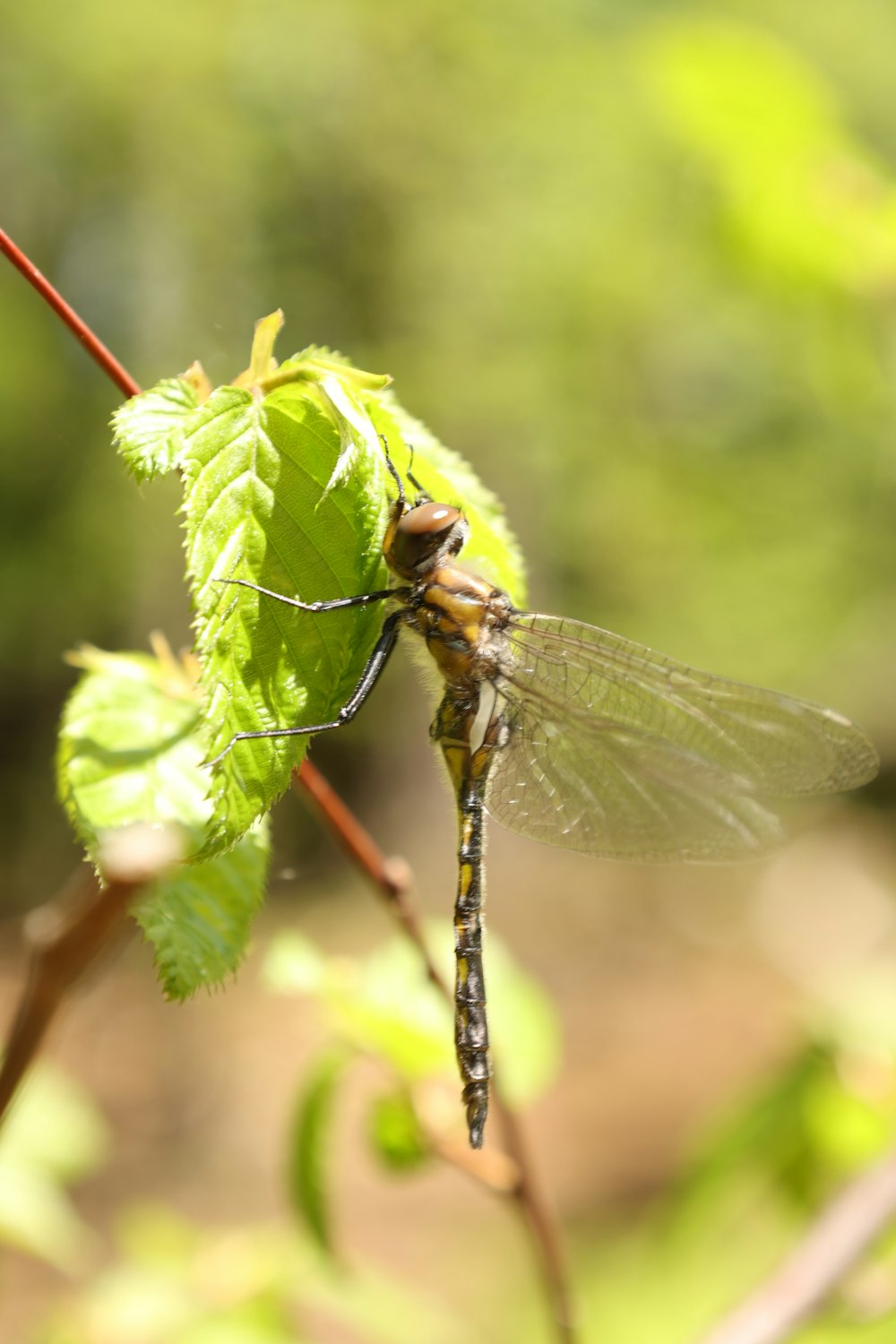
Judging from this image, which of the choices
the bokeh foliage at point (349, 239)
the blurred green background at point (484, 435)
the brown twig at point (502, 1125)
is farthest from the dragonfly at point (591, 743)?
the bokeh foliage at point (349, 239)

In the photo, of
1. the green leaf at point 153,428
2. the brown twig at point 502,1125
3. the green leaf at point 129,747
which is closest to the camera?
the green leaf at point 153,428

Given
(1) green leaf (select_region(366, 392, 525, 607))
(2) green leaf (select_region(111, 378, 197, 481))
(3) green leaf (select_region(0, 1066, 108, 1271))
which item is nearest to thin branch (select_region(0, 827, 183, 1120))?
(2) green leaf (select_region(111, 378, 197, 481))

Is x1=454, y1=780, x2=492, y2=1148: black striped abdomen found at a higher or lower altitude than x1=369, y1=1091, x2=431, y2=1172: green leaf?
higher

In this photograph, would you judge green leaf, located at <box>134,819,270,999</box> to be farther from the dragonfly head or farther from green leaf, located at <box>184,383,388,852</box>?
the dragonfly head

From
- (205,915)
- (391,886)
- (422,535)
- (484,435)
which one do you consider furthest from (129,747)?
(484,435)

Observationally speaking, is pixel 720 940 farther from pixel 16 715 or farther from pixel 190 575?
pixel 190 575

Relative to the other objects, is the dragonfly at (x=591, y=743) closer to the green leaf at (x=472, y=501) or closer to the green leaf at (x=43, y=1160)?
the green leaf at (x=472, y=501)
